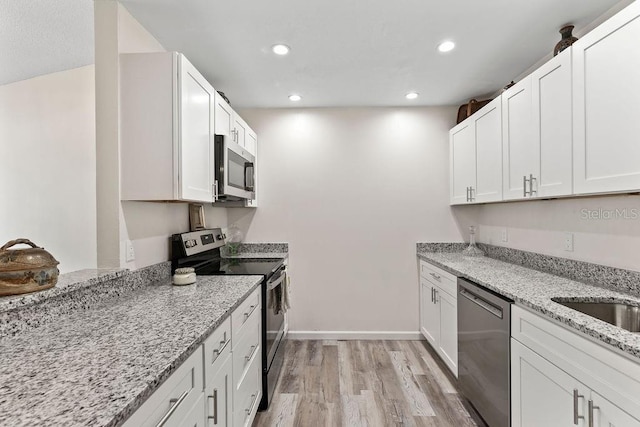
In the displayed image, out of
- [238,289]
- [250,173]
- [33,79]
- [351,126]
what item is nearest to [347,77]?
[351,126]

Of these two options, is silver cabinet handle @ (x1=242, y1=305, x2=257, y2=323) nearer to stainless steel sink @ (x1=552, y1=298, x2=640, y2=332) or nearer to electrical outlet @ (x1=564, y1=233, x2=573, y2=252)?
stainless steel sink @ (x1=552, y1=298, x2=640, y2=332)

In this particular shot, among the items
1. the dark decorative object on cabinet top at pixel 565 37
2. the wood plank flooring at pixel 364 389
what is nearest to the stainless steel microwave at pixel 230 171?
the wood plank flooring at pixel 364 389

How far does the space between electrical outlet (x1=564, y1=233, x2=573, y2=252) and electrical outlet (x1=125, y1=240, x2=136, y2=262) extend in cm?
264

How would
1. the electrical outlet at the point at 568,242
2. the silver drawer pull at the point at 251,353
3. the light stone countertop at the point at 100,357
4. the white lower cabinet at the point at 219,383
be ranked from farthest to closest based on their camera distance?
the electrical outlet at the point at 568,242
the silver drawer pull at the point at 251,353
the white lower cabinet at the point at 219,383
the light stone countertop at the point at 100,357

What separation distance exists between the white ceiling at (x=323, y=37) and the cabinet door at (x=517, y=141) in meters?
0.34

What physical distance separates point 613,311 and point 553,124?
1009 millimetres

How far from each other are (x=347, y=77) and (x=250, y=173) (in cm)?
115

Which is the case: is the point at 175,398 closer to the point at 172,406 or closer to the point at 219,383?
the point at 172,406

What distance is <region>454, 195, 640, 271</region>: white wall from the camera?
62.9 inches

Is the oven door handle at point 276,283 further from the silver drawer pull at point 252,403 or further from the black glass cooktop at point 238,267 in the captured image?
the silver drawer pull at point 252,403

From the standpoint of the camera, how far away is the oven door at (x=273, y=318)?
2191 mm

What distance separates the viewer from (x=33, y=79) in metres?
2.31

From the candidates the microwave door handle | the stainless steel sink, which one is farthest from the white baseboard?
the stainless steel sink

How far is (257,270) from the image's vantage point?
7.71 feet
